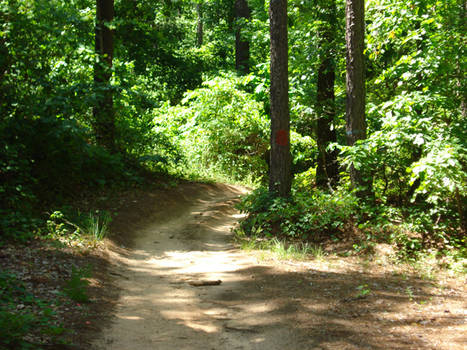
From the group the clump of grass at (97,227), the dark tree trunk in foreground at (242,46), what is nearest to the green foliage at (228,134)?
the dark tree trunk in foreground at (242,46)

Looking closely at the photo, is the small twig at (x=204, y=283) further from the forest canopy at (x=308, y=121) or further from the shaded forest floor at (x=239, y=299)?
the forest canopy at (x=308, y=121)

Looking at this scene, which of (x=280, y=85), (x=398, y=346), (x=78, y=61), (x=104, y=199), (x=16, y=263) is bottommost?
(x=398, y=346)

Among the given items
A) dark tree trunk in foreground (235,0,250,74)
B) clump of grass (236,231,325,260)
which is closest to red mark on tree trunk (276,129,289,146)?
clump of grass (236,231,325,260)

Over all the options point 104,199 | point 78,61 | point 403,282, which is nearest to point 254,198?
point 104,199

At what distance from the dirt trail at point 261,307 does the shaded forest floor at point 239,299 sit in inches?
0.6

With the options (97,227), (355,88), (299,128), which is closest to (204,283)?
(97,227)

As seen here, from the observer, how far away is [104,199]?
1076 cm

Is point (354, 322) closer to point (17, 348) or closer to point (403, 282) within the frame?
point (403, 282)

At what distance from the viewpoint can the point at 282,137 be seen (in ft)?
32.7

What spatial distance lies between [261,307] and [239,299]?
1.53 ft

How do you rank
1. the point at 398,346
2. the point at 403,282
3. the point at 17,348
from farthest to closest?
the point at 403,282 → the point at 398,346 → the point at 17,348

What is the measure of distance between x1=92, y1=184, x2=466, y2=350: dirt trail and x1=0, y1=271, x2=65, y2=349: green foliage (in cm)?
59

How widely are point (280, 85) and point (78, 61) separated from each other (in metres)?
5.28

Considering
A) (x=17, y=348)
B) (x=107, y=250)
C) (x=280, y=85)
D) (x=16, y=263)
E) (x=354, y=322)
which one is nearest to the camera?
(x=17, y=348)
